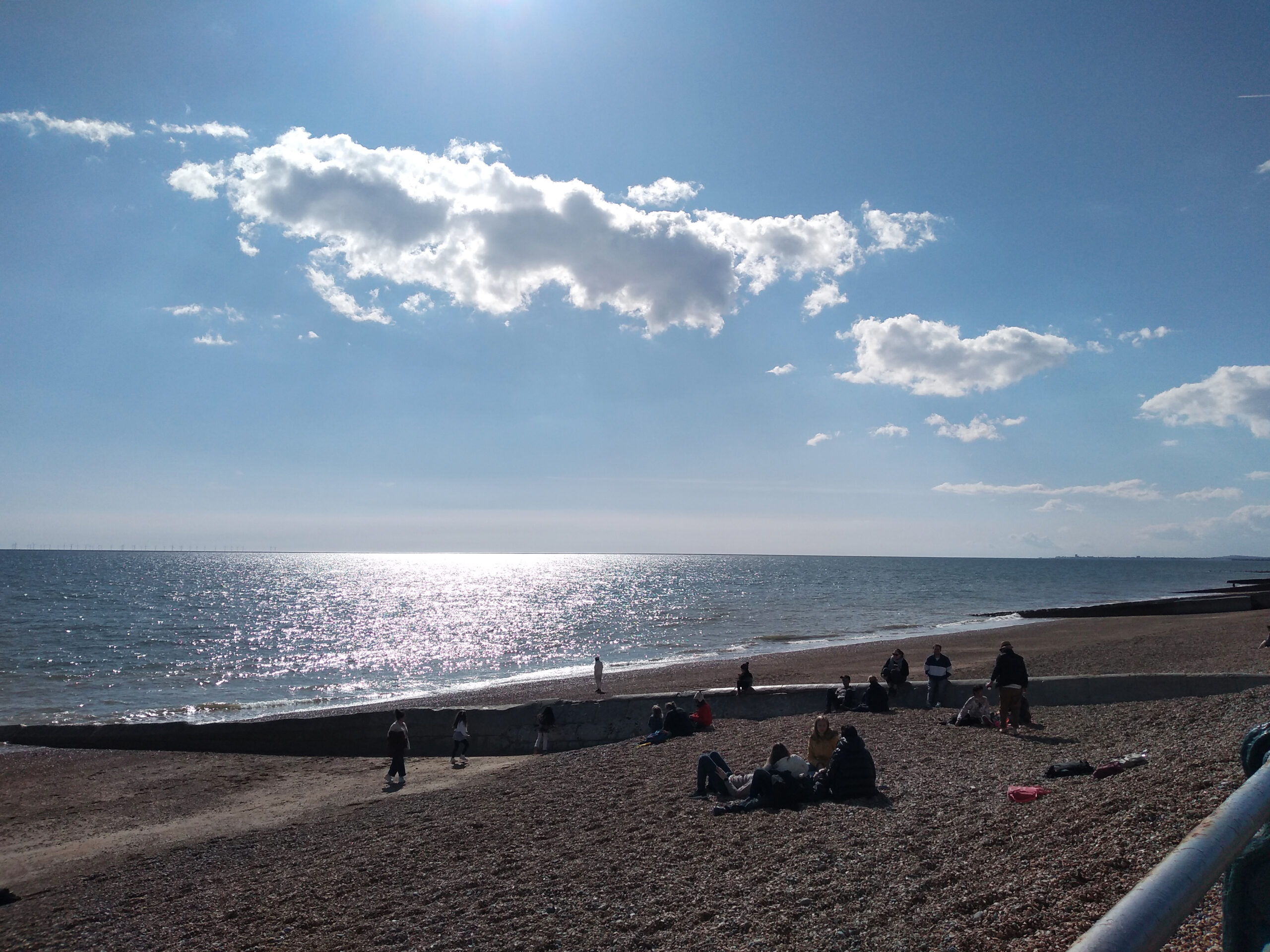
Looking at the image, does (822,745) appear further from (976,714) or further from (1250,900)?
(1250,900)

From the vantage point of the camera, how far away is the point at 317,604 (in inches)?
3002

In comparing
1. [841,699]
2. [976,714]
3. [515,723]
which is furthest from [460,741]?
[976,714]

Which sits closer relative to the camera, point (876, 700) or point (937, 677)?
point (876, 700)

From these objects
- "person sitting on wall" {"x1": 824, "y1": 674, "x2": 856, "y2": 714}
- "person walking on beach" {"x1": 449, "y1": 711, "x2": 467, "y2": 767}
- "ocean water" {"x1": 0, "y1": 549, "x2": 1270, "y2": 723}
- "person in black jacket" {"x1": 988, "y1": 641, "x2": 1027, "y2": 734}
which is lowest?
"ocean water" {"x1": 0, "y1": 549, "x2": 1270, "y2": 723}

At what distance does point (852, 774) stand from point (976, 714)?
4937mm

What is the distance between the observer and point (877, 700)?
48.4 ft

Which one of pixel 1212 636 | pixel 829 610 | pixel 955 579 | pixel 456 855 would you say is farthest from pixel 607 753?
pixel 955 579

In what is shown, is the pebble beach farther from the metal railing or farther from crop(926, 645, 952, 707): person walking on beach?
the metal railing

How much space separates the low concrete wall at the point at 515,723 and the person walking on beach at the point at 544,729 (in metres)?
0.18

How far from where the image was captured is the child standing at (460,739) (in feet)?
53.6

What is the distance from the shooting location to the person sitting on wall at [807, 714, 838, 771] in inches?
394

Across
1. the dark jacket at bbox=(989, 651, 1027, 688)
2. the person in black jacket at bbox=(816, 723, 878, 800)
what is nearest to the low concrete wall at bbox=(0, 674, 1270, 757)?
the dark jacket at bbox=(989, 651, 1027, 688)

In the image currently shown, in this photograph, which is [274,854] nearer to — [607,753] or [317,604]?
[607,753]

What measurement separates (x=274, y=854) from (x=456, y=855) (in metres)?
3.11
